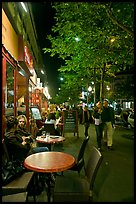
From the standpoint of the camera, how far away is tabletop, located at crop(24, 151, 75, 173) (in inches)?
146

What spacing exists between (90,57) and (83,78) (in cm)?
1472

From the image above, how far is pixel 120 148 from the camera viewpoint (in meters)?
9.91

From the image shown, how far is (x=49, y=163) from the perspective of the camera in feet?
13.1

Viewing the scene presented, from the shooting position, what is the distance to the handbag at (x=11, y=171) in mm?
3922

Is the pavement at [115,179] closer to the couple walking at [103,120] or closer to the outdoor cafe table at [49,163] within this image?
the couple walking at [103,120]

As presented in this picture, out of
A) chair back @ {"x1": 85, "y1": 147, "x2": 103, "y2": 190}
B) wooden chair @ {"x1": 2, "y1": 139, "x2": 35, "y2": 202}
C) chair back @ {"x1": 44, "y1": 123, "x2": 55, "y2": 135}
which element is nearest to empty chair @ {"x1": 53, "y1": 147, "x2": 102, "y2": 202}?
chair back @ {"x1": 85, "y1": 147, "x2": 103, "y2": 190}

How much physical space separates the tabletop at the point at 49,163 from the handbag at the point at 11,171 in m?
0.29

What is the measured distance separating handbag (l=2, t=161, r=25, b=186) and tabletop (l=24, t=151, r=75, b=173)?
11.6 inches

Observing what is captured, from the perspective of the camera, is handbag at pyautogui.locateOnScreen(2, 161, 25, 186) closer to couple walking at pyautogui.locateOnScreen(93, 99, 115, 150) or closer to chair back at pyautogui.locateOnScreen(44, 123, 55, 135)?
chair back at pyautogui.locateOnScreen(44, 123, 55, 135)

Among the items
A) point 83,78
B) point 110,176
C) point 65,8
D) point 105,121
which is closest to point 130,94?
point 83,78

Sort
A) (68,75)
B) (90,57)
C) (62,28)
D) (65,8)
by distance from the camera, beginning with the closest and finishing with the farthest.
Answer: (65,8)
(62,28)
(90,57)
(68,75)

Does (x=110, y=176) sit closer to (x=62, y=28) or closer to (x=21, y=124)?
(x=21, y=124)

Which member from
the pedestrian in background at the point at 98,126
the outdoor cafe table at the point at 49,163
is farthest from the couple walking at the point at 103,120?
the outdoor cafe table at the point at 49,163

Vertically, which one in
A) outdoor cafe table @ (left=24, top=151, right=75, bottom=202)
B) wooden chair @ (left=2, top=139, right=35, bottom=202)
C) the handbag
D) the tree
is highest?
the tree
